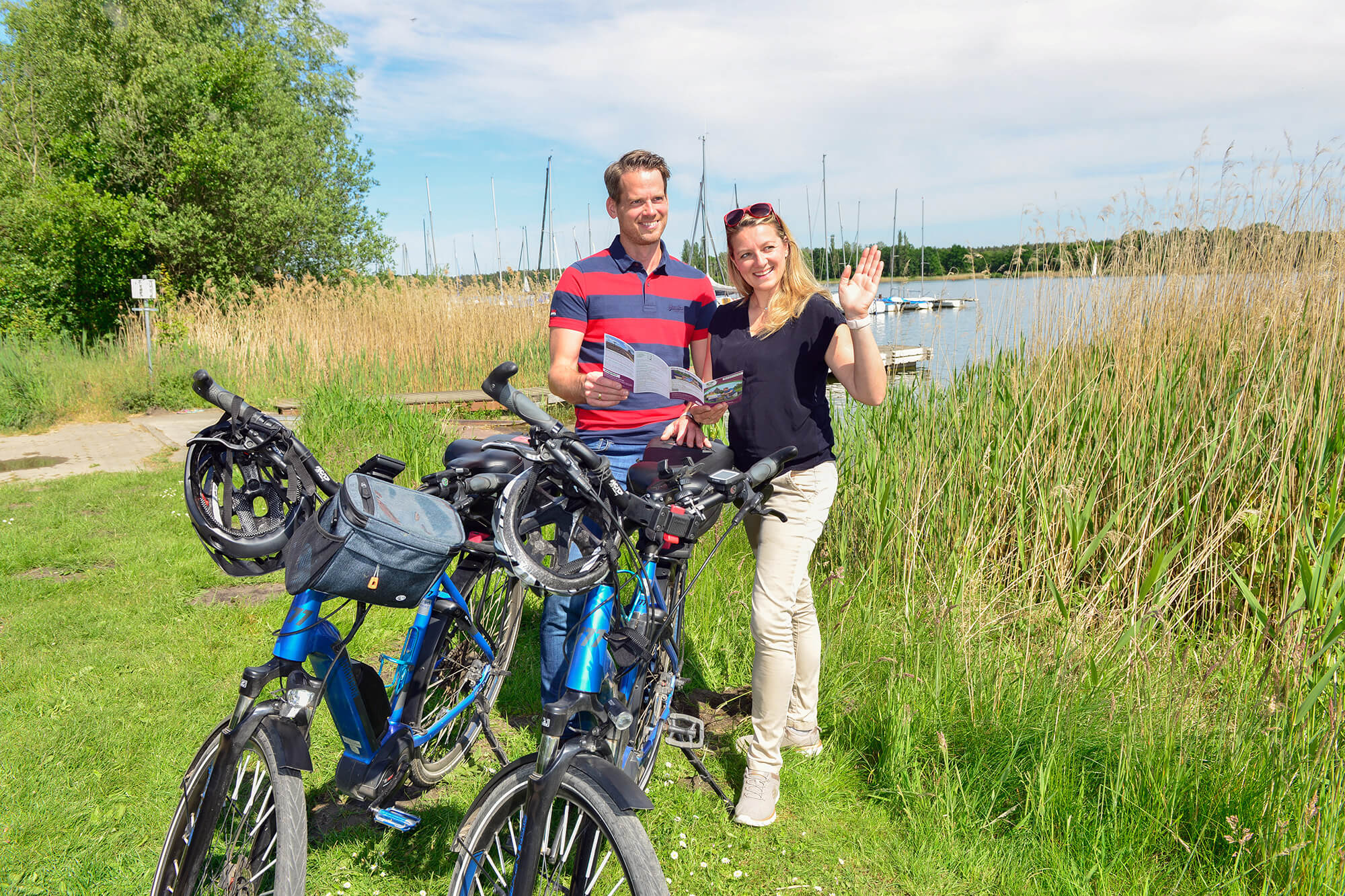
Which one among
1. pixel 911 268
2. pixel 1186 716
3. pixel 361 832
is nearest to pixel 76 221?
pixel 911 268

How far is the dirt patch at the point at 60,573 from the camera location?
5180 mm

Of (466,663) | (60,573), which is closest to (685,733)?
(466,663)

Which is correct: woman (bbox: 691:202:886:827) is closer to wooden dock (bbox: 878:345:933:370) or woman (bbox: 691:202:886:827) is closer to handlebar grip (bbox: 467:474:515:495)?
handlebar grip (bbox: 467:474:515:495)

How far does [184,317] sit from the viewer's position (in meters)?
16.2

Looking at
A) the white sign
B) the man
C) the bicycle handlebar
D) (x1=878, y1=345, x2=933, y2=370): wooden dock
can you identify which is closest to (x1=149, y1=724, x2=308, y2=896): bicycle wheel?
the bicycle handlebar

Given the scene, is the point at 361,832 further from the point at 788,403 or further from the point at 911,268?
the point at 911,268

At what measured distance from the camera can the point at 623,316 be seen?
2908mm

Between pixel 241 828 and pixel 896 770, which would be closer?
pixel 241 828

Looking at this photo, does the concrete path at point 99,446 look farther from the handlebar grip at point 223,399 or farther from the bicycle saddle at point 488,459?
the bicycle saddle at point 488,459

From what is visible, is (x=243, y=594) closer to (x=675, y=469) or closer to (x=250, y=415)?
(x=250, y=415)

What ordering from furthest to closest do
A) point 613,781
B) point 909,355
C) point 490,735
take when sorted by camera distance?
point 909,355 → point 490,735 → point 613,781

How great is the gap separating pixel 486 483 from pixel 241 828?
37.3 inches

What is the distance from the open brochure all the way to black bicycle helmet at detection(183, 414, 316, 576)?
0.84 metres

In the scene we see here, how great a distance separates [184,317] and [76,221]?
609 centimetres
